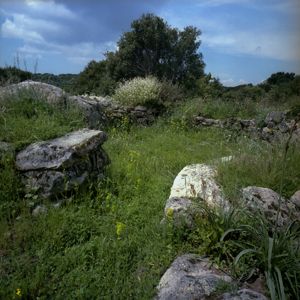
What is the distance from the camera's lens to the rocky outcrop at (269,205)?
399 centimetres

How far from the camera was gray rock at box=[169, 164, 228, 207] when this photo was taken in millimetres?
4277

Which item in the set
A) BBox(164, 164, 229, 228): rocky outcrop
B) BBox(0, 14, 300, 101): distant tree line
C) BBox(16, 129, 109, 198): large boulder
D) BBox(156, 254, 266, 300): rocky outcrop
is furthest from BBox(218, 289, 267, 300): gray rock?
BBox(0, 14, 300, 101): distant tree line

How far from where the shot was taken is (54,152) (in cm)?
498

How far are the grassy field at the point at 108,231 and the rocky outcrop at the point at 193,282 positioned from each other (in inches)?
4.6

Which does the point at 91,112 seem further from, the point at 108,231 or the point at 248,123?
the point at 108,231

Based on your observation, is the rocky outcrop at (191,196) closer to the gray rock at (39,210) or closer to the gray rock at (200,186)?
the gray rock at (200,186)

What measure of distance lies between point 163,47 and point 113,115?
53.6 feet

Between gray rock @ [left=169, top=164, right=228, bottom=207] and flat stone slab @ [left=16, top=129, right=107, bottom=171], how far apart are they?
1.33 metres

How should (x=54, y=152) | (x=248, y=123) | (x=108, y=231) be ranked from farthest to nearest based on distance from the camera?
(x=248, y=123) → (x=54, y=152) → (x=108, y=231)

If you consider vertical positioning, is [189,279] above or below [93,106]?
below

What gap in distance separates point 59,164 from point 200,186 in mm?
1793

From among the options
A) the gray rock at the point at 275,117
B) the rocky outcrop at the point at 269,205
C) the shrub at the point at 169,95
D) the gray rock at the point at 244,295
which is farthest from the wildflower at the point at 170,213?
the shrub at the point at 169,95

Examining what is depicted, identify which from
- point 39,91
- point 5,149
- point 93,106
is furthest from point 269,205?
point 93,106

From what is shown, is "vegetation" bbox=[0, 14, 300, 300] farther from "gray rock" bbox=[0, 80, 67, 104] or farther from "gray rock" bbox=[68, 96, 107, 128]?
"gray rock" bbox=[68, 96, 107, 128]
